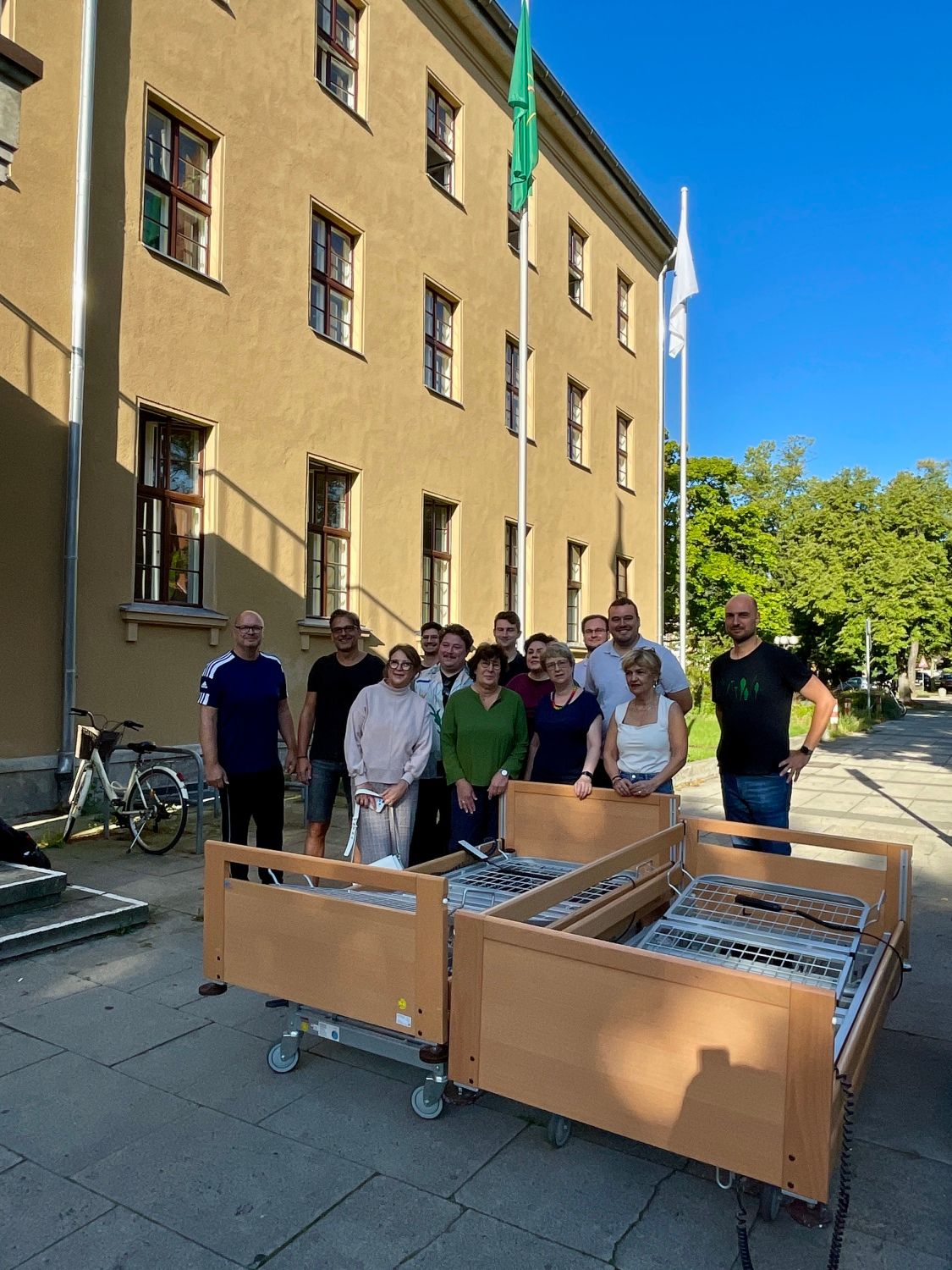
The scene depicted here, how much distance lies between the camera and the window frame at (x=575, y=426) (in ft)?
Answer: 62.4

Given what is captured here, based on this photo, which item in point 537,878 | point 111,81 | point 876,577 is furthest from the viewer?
point 876,577

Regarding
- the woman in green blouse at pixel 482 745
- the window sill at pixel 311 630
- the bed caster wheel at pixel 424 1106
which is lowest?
the bed caster wheel at pixel 424 1106

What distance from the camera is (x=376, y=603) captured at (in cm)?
1288

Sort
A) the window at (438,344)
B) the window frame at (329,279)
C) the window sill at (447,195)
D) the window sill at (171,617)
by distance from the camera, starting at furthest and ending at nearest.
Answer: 1. the window at (438,344)
2. the window sill at (447,195)
3. the window frame at (329,279)
4. the window sill at (171,617)

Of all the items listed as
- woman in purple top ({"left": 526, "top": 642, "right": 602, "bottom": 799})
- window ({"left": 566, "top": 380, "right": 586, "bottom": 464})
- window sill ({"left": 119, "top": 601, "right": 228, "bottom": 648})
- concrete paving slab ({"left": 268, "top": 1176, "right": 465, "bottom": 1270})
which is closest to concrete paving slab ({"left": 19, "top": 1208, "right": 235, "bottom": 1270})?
concrete paving slab ({"left": 268, "top": 1176, "right": 465, "bottom": 1270})

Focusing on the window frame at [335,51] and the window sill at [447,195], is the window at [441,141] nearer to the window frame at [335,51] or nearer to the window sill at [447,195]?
the window sill at [447,195]

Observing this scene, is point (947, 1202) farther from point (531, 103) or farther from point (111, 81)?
point (531, 103)

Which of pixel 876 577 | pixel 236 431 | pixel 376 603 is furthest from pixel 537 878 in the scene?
pixel 876 577

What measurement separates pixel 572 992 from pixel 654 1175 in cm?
76

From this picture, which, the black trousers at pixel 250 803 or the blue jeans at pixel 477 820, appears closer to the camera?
the blue jeans at pixel 477 820

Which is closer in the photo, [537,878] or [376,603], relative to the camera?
[537,878]

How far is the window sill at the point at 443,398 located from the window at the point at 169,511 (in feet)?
15.8

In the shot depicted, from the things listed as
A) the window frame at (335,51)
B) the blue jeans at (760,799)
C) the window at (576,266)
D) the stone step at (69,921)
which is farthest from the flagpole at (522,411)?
the stone step at (69,921)

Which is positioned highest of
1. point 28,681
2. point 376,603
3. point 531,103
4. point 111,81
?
point 531,103
